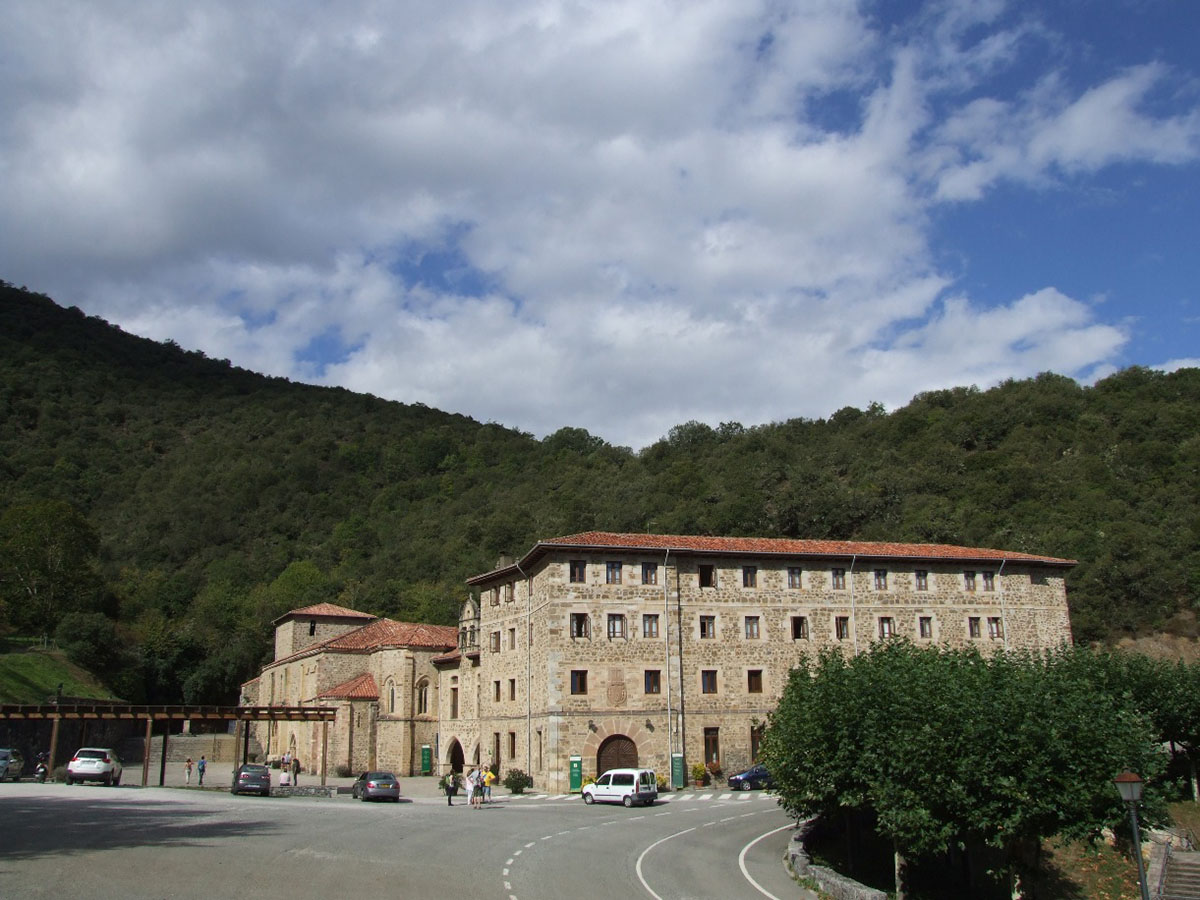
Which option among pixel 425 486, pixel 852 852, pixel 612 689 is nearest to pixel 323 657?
pixel 612 689

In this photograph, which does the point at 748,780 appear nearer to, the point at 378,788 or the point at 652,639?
the point at 652,639

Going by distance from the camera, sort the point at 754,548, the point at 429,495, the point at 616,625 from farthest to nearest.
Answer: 1. the point at 429,495
2. the point at 754,548
3. the point at 616,625

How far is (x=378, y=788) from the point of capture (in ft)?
129

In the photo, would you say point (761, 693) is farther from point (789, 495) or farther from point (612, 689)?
point (789, 495)

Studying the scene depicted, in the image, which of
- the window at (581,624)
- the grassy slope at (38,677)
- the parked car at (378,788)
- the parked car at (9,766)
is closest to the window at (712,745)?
the window at (581,624)

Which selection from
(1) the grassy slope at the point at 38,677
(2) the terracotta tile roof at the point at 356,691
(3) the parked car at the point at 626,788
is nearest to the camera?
(3) the parked car at the point at 626,788

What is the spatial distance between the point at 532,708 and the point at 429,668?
39.6ft

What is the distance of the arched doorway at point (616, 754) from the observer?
147ft

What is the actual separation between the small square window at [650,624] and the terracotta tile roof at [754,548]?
3226 mm

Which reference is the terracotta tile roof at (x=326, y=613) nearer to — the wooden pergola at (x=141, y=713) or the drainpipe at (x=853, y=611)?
the wooden pergola at (x=141, y=713)

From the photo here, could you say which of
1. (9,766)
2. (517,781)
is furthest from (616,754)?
(9,766)

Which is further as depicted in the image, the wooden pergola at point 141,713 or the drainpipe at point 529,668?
the drainpipe at point 529,668

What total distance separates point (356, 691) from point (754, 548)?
2517 centimetres

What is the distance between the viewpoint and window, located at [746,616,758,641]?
159ft
